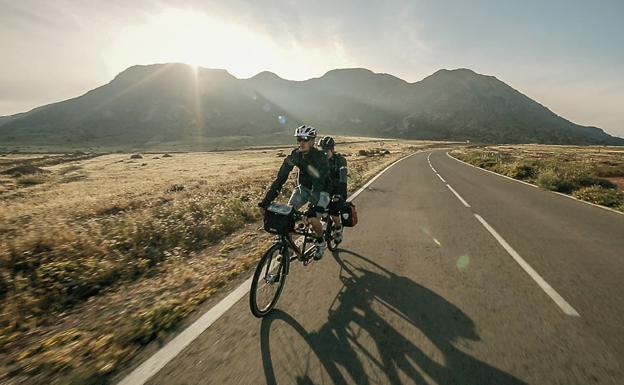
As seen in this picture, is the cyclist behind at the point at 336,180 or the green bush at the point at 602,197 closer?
the cyclist behind at the point at 336,180

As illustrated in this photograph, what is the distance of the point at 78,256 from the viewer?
5793 millimetres

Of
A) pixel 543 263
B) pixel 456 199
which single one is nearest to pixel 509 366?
pixel 543 263

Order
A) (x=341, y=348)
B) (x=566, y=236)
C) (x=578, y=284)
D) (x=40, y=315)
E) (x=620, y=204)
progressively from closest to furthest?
(x=341, y=348)
(x=40, y=315)
(x=578, y=284)
(x=566, y=236)
(x=620, y=204)

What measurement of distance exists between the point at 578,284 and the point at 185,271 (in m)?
6.32

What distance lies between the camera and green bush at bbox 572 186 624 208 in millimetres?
12031

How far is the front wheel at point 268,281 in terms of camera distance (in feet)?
12.9

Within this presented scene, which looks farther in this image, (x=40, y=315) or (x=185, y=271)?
(x=185, y=271)

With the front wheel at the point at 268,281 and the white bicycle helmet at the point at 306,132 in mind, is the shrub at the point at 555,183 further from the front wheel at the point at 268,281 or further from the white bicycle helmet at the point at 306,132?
the front wheel at the point at 268,281

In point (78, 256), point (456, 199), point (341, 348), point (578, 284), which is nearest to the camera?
point (341, 348)

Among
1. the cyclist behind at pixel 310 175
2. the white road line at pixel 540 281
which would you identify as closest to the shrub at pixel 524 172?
the white road line at pixel 540 281

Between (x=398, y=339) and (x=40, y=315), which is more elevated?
(x=398, y=339)

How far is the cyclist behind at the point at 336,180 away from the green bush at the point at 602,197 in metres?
11.5

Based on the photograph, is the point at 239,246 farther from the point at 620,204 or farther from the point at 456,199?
the point at 620,204

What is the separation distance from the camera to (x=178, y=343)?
11.1ft
